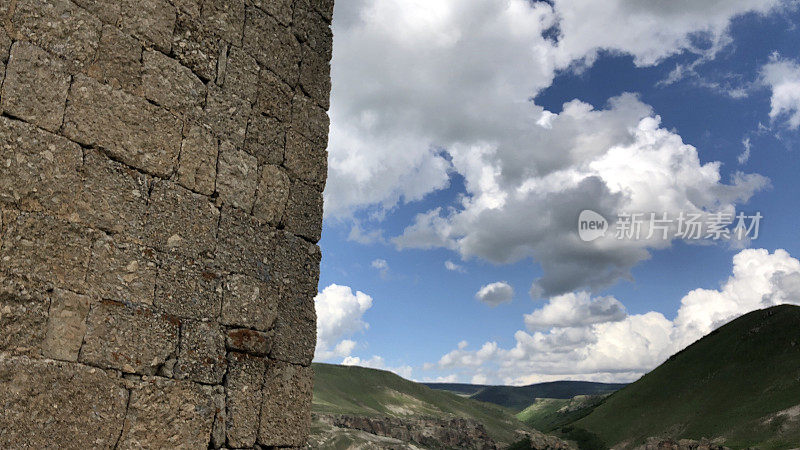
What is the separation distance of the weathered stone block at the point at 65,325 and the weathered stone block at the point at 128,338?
1.6 inches

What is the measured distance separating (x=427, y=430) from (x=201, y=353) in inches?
2429

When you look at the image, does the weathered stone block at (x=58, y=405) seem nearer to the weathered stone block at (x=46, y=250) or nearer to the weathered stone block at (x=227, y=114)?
the weathered stone block at (x=46, y=250)

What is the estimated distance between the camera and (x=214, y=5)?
4375 millimetres

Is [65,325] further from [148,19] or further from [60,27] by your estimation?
[148,19]

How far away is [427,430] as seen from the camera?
202ft

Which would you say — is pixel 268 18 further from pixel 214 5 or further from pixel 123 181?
pixel 123 181

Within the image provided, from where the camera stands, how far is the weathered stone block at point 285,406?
419 cm

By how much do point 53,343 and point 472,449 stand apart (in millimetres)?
65695

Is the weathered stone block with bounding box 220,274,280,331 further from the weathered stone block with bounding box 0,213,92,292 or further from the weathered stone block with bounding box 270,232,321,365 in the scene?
the weathered stone block with bounding box 0,213,92,292

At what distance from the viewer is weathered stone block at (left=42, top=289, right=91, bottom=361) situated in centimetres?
325

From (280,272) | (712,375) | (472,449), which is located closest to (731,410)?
(712,375)

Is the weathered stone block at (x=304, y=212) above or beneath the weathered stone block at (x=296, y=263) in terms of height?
above

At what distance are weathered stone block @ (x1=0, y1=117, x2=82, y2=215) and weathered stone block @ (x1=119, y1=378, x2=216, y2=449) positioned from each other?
1.22 m

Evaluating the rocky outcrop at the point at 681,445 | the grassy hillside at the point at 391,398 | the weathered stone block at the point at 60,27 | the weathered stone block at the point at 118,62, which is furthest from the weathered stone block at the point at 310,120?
the grassy hillside at the point at 391,398
